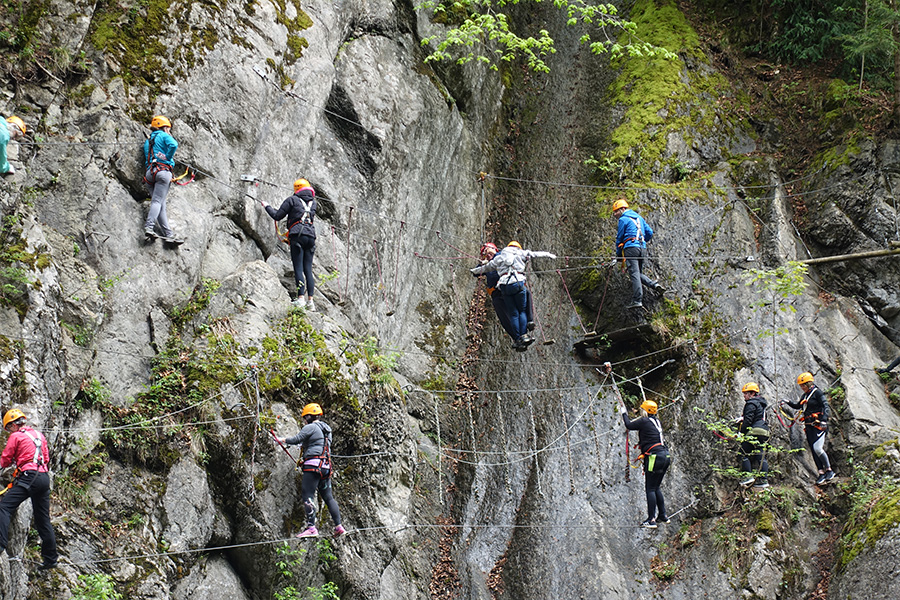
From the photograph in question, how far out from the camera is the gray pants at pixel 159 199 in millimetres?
9820

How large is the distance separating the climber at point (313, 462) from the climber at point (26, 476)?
9.17ft

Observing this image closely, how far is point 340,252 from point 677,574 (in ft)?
24.5

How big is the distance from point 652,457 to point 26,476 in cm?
808

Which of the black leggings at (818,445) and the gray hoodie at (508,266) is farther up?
the gray hoodie at (508,266)

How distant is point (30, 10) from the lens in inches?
400

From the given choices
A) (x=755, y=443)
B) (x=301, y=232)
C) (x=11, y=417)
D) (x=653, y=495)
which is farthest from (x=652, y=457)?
(x=11, y=417)

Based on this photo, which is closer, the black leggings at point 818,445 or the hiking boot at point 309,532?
the hiking boot at point 309,532

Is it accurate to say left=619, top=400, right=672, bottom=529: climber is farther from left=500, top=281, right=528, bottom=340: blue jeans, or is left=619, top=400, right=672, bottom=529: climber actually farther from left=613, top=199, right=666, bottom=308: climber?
left=613, top=199, right=666, bottom=308: climber

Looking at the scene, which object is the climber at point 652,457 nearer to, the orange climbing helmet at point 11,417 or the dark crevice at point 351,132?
the dark crevice at point 351,132

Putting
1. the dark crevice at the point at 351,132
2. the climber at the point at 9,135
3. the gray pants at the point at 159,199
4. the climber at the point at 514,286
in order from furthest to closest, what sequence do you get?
1. the dark crevice at the point at 351,132
2. the climber at the point at 514,286
3. the gray pants at the point at 159,199
4. the climber at the point at 9,135

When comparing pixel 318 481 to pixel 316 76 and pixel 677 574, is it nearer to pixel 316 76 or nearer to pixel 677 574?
pixel 677 574

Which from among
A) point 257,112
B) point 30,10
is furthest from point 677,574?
point 30,10

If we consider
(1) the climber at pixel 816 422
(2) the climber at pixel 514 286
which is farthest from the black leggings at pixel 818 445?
(2) the climber at pixel 514 286

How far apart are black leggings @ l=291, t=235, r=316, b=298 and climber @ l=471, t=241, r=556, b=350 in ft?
8.21
